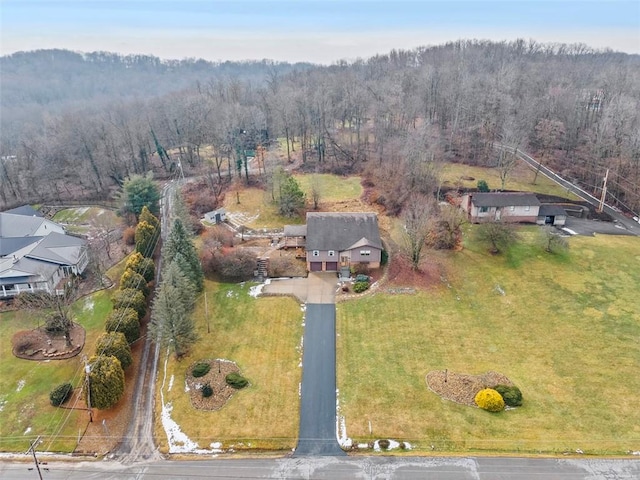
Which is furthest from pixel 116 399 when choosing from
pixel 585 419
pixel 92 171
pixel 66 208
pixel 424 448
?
pixel 92 171

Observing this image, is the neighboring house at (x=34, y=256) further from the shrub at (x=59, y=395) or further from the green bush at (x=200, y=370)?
the green bush at (x=200, y=370)

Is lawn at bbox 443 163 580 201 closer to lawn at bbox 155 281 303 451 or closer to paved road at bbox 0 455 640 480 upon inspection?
lawn at bbox 155 281 303 451

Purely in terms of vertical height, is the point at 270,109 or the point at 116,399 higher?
the point at 270,109

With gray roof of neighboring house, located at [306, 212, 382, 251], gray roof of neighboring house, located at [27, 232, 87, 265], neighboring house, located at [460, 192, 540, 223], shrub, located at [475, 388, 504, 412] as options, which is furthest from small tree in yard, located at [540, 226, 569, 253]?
gray roof of neighboring house, located at [27, 232, 87, 265]

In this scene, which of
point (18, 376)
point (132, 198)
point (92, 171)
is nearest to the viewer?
point (18, 376)

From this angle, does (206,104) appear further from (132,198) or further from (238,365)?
(238,365)

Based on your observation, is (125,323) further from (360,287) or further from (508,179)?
Result: (508,179)

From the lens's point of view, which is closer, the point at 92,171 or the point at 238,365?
the point at 238,365

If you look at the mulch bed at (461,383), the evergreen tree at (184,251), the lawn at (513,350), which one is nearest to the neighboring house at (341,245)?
the lawn at (513,350)
